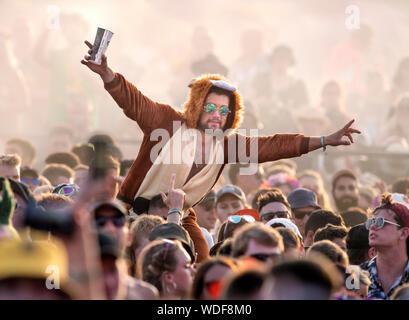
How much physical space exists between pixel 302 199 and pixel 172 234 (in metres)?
2.64

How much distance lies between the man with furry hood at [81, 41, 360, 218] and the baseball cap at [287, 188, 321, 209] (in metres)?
1.24

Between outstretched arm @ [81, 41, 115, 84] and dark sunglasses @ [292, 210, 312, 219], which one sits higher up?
outstretched arm @ [81, 41, 115, 84]

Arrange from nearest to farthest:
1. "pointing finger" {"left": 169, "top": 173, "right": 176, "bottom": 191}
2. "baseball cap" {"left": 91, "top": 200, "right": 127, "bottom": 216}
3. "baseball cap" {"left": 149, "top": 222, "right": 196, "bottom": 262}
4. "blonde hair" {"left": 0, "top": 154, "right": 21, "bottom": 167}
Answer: "baseball cap" {"left": 91, "top": 200, "right": 127, "bottom": 216}, "baseball cap" {"left": 149, "top": 222, "right": 196, "bottom": 262}, "pointing finger" {"left": 169, "top": 173, "right": 176, "bottom": 191}, "blonde hair" {"left": 0, "top": 154, "right": 21, "bottom": 167}

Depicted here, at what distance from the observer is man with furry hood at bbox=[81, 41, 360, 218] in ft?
17.9

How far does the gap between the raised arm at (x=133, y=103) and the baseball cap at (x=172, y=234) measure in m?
1.05

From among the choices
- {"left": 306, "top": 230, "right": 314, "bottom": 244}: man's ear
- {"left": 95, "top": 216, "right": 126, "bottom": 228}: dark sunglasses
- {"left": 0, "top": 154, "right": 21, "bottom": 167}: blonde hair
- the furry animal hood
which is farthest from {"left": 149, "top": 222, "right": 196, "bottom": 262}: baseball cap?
{"left": 0, "top": 154, "right": 21, "bottom": 167}: blonde hair

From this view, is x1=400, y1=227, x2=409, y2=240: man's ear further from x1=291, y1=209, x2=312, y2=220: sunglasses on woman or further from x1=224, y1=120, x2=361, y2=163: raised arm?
x1=291, y1=209, x2=312, y2=220: sunglasses on woman

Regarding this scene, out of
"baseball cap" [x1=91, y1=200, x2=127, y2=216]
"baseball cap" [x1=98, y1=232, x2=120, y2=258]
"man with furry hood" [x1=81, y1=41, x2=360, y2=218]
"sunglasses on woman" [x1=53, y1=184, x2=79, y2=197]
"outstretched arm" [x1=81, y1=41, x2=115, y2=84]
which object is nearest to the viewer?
"baseball cap" [x1=98, y1=232, x2=120, y2=258]

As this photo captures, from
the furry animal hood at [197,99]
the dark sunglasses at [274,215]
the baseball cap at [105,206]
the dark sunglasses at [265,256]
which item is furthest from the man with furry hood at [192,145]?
the baseball cap at [105,206]

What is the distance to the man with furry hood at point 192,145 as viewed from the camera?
5.46m

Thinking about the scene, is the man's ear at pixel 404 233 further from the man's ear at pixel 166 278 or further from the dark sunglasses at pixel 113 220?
the dark sunglasses at pixel 113 220

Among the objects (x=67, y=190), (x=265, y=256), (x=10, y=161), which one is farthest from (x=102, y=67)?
(x=265, y=256)

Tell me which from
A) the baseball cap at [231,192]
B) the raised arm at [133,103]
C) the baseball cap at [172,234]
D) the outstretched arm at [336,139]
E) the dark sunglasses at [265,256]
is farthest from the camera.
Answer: the baseball cap at [231,192]

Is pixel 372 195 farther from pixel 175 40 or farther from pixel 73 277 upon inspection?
pixel 175 40
